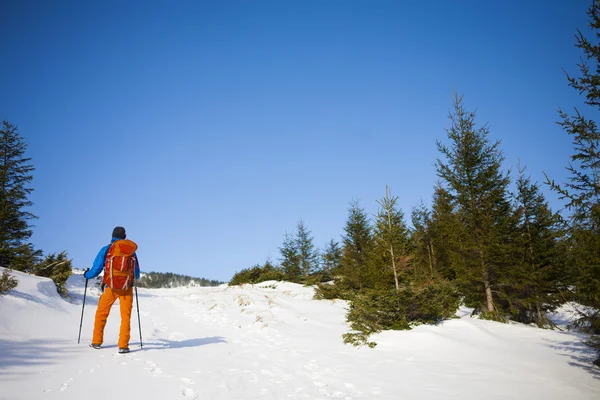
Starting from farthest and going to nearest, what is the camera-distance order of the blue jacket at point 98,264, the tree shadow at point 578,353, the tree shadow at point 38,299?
the tree shadow at point 38,299, the blue jacket at point 98,264, the tree shadow at point 578,353

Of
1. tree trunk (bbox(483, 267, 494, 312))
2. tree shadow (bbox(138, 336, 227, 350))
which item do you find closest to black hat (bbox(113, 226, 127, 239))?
tree shadow (bbox(138, 336, 227, 350))

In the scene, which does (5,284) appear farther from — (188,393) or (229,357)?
(188,393)

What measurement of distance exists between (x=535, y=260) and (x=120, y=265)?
15.2 m

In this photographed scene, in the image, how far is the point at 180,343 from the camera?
7.49 metres

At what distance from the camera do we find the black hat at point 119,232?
21.8 feet

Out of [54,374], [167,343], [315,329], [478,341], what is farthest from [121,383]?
[478,341]

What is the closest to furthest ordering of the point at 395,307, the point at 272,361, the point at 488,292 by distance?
the point at 272,361 → the point at 395,307 → the point at 488,292

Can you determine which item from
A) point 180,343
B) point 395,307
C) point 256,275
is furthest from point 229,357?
point 256,275

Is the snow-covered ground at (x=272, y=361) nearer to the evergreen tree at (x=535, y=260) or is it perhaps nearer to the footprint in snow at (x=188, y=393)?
the footprint in snow at (x=188, y=393)

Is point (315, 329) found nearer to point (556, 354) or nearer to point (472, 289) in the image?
point (556, 354)

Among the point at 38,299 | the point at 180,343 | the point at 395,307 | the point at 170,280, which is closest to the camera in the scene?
the point at 180,343

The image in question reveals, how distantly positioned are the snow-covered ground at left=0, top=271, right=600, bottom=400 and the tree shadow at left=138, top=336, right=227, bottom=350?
2cm

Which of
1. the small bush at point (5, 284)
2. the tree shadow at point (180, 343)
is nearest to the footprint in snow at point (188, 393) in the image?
the tree shadow at point (180, 343)

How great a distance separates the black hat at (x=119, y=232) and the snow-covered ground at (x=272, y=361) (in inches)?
88.6
